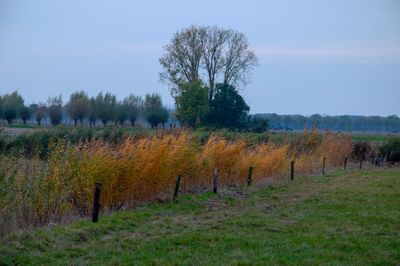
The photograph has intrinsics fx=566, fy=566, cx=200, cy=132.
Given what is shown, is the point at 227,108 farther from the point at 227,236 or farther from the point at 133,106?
the point at 227,236

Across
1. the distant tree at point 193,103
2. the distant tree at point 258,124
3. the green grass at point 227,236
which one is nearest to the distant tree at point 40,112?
the distant tree at point 193,103

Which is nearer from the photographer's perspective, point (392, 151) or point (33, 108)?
point (392, 151)

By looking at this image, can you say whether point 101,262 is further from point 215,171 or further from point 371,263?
point 215,171

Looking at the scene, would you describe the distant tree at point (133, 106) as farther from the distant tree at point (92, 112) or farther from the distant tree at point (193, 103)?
the distant tree at point (193, 103)

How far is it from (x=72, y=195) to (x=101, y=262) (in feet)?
15.7

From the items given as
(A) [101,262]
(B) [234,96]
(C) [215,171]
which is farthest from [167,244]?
(B) [234,96]

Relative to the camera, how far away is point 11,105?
53.2 meters

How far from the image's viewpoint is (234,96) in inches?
2131

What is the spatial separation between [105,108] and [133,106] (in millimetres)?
3631

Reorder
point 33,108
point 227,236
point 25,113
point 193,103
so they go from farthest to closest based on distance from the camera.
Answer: point 33,108 → point 25,113 → point 193,103 → point 227,236

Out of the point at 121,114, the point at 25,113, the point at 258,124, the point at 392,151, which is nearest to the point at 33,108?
the point at 25,113

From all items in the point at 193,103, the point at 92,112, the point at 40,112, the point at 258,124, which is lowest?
the point at 258,124

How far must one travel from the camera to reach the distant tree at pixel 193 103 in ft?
159

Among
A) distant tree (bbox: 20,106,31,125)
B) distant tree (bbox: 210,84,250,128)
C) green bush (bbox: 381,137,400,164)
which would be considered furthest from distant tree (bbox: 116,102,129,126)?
green bush (bbox: 381,137,400,164)
